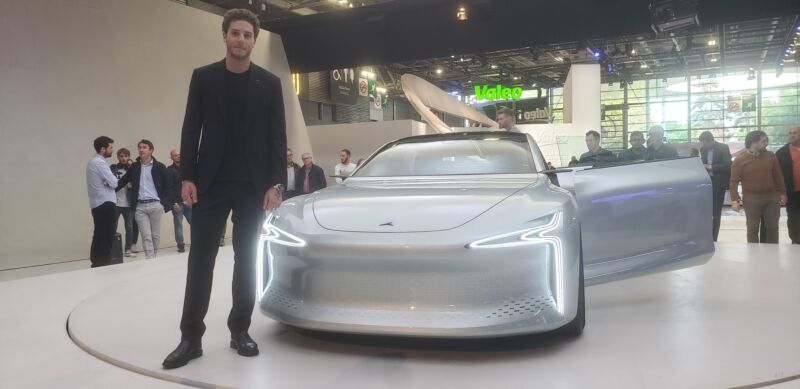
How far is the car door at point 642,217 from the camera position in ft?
9.29

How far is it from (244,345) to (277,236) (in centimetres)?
48

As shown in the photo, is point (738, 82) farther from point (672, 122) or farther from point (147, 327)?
point (147, 327)

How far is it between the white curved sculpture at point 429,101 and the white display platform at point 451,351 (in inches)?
303

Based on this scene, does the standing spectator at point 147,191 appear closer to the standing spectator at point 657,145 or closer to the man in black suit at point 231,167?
the man in black suit at point 231,167

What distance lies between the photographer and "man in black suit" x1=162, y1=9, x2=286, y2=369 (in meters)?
2.34

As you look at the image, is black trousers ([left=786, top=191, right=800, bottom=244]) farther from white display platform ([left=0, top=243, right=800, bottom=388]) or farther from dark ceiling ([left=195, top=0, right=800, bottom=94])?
dark ceiling ([left=195, top=0, right=800, bottom=94])

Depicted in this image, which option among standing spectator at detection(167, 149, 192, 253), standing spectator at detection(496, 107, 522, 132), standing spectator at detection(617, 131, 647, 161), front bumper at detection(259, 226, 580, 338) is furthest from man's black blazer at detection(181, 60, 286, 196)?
standing spectator at detection(617, 131, 647, 161)

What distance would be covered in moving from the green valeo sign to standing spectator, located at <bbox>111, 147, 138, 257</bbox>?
56.1 feet

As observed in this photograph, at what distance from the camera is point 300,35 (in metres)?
11.5

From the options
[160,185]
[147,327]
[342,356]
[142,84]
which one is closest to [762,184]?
[342,356]

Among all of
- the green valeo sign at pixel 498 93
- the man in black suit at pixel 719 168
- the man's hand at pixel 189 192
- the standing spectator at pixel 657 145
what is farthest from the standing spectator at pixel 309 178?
the green valeo sign at pixel 498 93

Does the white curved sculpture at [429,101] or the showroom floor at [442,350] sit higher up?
the white curved sculpture at [429,101]

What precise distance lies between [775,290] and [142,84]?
826 centimetres

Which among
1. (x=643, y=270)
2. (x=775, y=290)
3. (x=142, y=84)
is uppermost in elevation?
(x=142, y=84)
